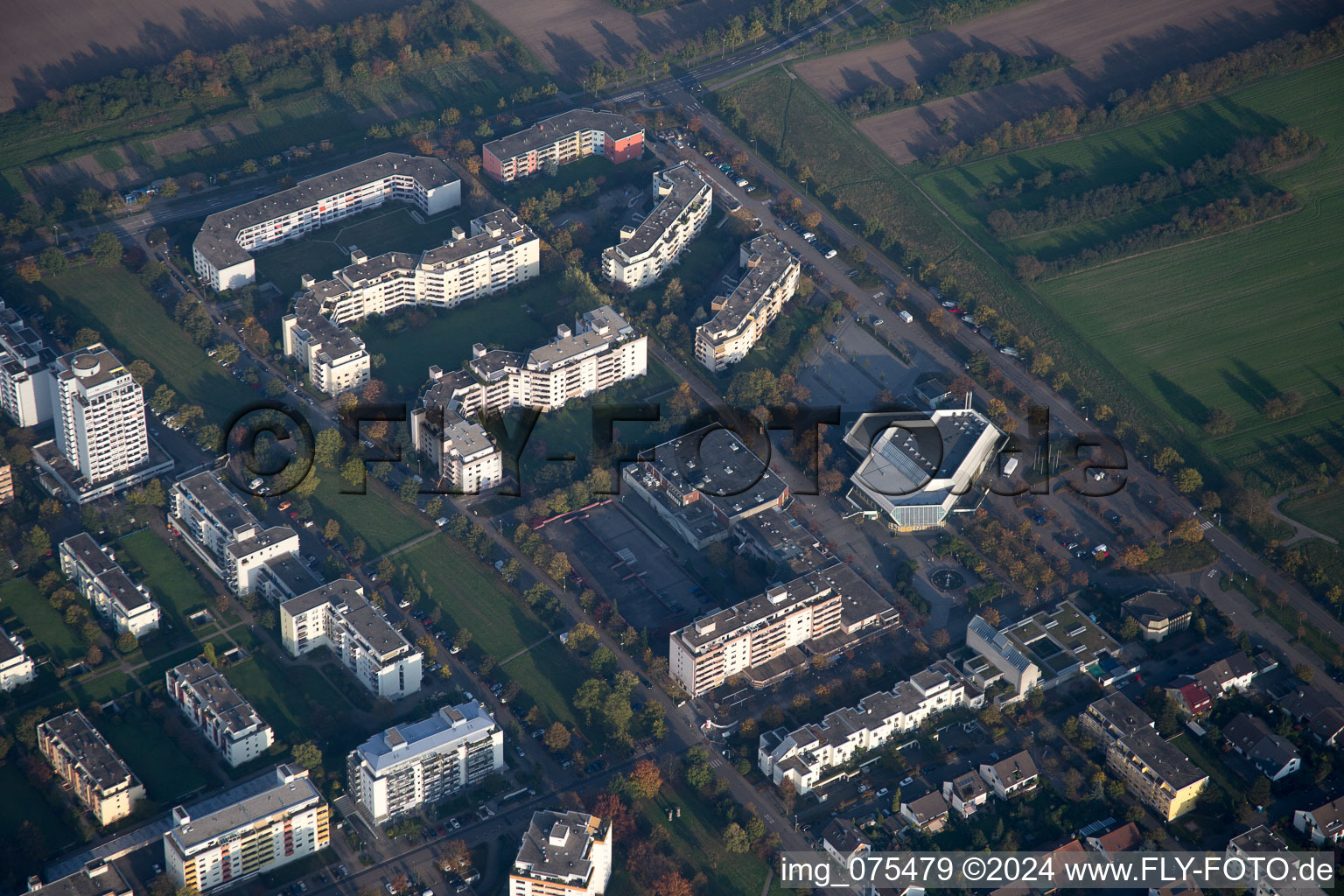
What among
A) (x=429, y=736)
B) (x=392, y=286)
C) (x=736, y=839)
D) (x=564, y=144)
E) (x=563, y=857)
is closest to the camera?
(x=563, y=857)

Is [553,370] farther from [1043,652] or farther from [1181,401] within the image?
[1181,401]

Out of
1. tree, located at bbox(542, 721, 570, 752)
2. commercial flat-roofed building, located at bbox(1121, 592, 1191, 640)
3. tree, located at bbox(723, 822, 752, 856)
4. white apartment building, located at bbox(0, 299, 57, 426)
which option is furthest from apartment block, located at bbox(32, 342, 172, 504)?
commercial flat-roofed building, located at bbox(1121, 592, 1191, 640)

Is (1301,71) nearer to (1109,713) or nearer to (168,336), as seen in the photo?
(1109,713)

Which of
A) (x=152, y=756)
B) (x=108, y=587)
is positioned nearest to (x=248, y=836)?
(x=152, y=756)

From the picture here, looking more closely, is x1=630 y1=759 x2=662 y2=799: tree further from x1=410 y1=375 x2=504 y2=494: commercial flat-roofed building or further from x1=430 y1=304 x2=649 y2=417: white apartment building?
x1=430 y1=304 x2=649 y2=417: white apartment building

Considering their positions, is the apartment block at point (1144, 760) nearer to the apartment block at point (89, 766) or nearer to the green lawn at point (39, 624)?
the apartment block at point (89, 766)

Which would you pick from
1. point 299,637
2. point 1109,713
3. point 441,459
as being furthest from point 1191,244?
point 299,637

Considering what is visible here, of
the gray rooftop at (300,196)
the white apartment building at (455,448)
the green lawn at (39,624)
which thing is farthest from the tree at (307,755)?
the gray rooftop at (300,196)
